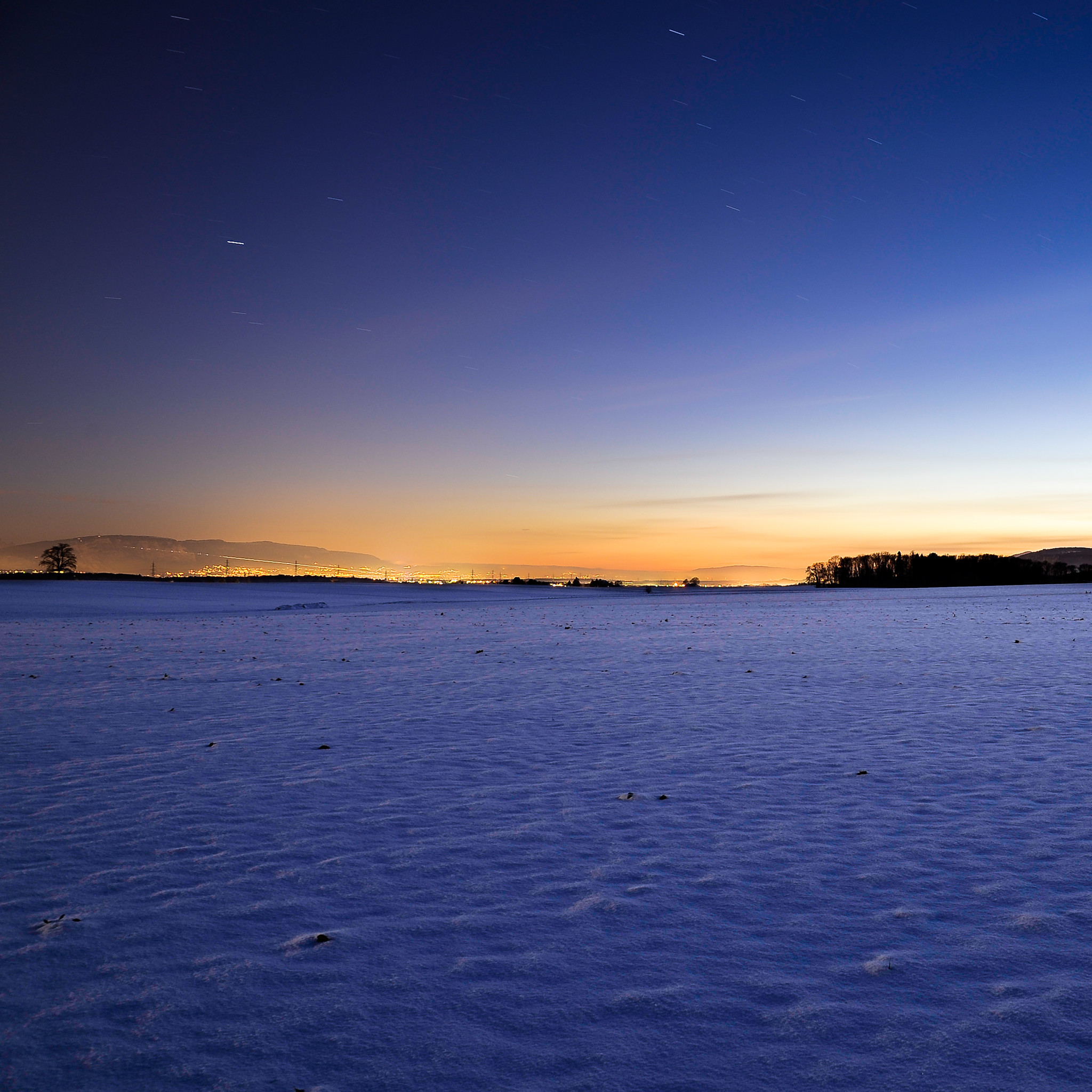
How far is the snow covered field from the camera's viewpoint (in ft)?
10.2

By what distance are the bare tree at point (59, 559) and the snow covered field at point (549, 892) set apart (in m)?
85.7

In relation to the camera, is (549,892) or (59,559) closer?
(549,892)

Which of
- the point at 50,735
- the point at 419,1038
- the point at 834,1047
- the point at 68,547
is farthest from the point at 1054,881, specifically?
the point at 68,547

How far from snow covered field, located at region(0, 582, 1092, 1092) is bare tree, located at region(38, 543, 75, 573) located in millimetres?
85729

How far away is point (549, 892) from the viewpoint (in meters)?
4.66

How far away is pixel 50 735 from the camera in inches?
364

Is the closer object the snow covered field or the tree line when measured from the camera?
the snow covered field

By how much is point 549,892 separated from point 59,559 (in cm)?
9746

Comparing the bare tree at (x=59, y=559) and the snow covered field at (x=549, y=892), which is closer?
the snow covered field at (x=549, y=892)

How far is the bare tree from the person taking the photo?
8250cm

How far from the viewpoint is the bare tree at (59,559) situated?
82500mm

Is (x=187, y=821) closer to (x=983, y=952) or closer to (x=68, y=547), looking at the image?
(x=983, y=952)

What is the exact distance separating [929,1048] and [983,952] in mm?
989

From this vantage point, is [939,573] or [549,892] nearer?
[549,892]
